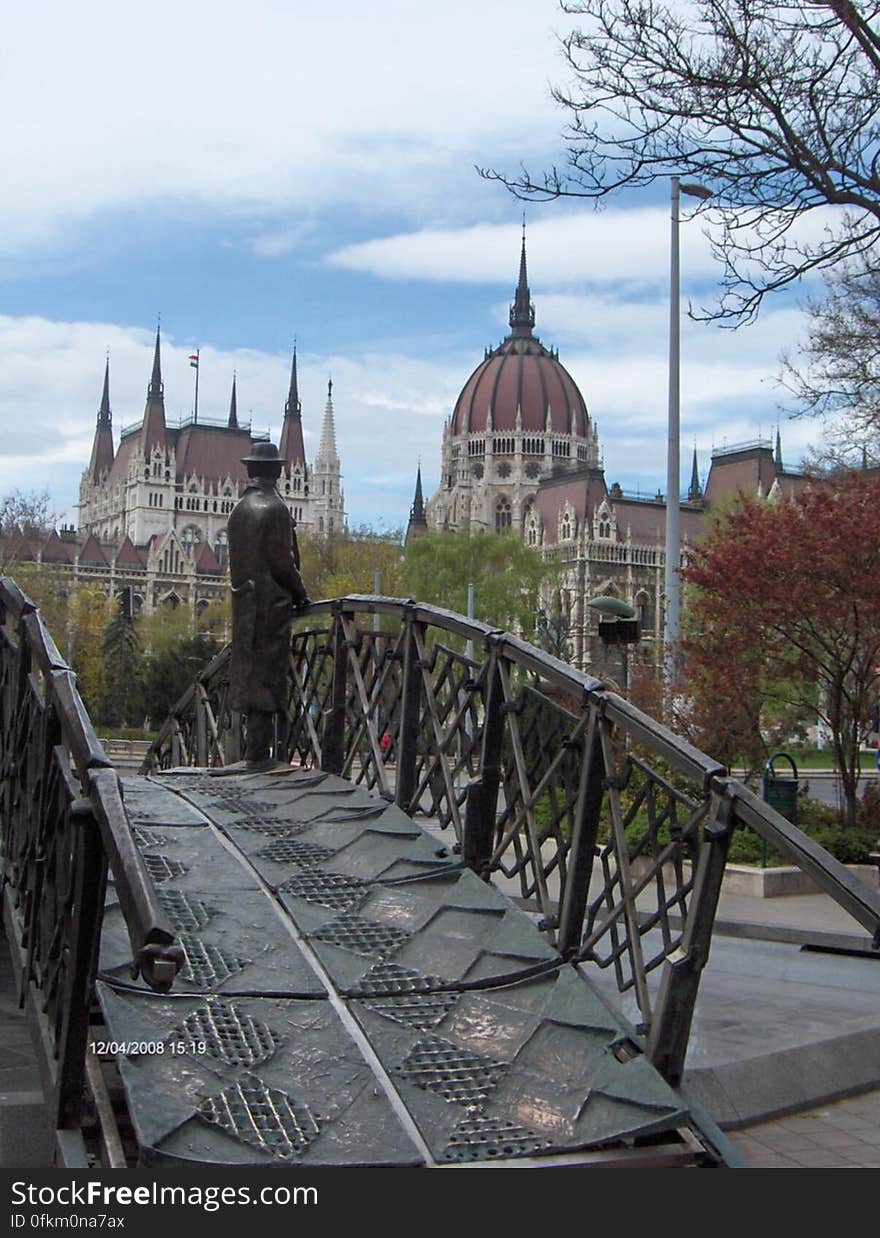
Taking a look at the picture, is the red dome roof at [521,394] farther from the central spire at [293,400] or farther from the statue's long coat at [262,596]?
the statue's long coat at [262,596]

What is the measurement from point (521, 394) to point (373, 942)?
15220cm

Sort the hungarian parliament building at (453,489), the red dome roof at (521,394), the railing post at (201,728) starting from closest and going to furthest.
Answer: the railing post at (201,728)
the hungarian parliament building at (453,489)
the red dome roof at (521,394)

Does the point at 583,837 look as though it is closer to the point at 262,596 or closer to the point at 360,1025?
the point at 360,1025

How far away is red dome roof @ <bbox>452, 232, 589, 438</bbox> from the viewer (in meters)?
156

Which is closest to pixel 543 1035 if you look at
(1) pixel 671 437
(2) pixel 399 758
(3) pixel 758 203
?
(2) pixel 399 758

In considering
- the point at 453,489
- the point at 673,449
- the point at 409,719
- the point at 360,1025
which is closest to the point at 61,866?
the point at 360,1025

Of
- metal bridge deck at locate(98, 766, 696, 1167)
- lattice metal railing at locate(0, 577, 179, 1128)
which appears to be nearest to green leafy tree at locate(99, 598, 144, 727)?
lattice metal railing at locate(0, 577, 179, 1128)

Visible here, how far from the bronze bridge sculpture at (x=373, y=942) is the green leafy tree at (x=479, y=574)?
Result: 197 feet

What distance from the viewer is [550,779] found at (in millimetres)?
6410

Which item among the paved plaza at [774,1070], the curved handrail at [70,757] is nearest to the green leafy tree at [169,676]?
the paved plaza at [774,1070]

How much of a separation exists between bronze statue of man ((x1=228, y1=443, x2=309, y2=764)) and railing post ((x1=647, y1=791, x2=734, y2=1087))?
4.27 m

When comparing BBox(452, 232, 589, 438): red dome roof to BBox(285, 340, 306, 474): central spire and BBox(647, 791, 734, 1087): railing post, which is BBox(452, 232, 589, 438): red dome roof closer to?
BBox(285, 340, 306, 474): central spire

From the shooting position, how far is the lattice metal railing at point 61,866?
3.98 metres

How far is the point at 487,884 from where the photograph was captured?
6590mm
